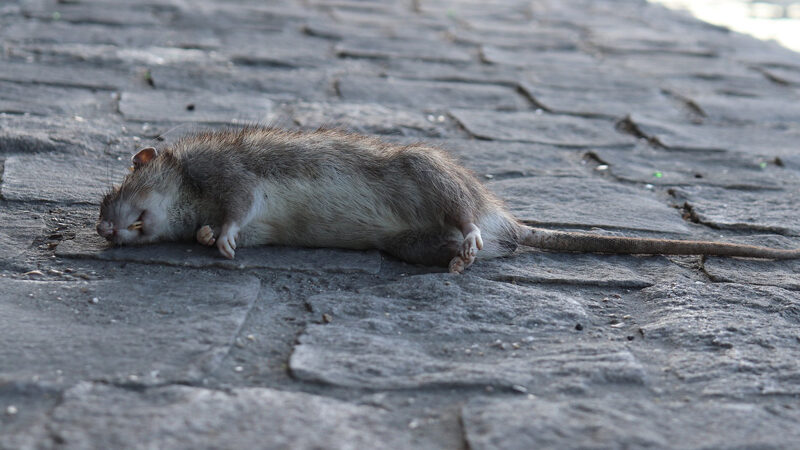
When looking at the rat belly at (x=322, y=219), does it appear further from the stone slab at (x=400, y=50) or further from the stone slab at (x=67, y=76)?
the stone slab at (x=400, y=50)

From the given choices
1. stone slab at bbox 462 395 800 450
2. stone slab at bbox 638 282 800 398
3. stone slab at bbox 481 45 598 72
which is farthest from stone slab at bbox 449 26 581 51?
stone slab at bbox 462 395 800 450

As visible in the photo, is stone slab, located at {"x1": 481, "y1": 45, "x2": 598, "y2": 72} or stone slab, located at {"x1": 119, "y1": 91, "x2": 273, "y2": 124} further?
stone slab, located at {"x1": 481, "y1": 45, "x2": 598, "y2": 72}

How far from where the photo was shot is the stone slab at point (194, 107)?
573cm

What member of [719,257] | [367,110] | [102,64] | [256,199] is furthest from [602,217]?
[102,64]

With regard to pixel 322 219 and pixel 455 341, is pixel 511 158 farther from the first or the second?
pixel 455 341

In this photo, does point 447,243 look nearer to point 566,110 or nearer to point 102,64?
point 566,110

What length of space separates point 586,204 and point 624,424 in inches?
91.5

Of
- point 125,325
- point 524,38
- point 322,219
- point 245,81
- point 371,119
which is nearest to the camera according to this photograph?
point 125,325

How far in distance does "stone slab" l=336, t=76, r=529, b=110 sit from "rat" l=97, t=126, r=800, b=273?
2320 mm

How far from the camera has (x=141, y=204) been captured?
13.0 ft

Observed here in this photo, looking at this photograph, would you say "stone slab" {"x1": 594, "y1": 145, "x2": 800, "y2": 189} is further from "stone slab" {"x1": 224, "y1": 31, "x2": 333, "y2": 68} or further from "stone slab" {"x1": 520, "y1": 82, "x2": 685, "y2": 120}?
"stone slab" {"x1": 224, "y1": 31, "x2": 333, "y2": 68}

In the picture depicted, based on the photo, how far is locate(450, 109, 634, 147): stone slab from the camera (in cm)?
594

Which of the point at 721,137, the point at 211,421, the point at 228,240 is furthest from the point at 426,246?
the point at 721,137

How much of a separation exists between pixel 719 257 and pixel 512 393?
1.84 meters
